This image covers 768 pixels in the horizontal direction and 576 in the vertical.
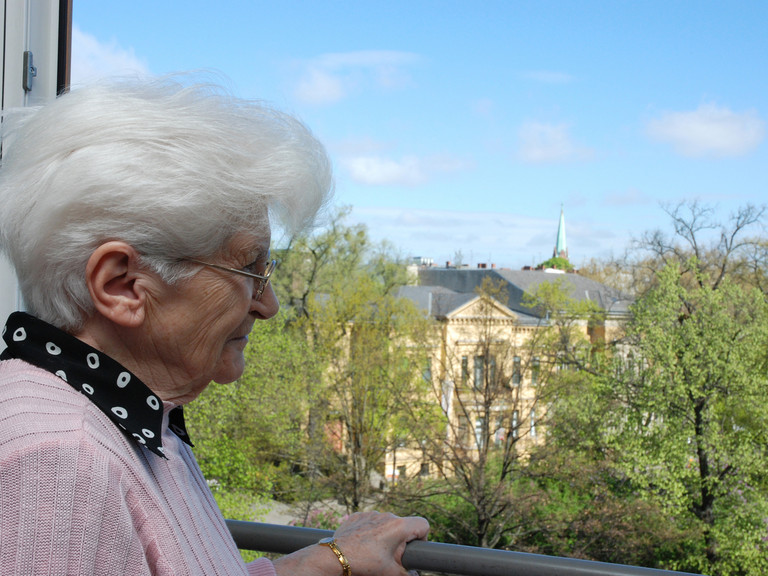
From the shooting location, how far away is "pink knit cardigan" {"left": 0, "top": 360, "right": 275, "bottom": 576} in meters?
0.68

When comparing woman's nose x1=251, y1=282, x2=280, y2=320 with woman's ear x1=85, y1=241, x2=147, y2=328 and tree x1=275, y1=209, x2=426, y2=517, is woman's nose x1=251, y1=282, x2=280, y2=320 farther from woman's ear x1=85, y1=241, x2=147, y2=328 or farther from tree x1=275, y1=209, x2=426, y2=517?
tree x1=275, y1=209, x2=426, y2=517

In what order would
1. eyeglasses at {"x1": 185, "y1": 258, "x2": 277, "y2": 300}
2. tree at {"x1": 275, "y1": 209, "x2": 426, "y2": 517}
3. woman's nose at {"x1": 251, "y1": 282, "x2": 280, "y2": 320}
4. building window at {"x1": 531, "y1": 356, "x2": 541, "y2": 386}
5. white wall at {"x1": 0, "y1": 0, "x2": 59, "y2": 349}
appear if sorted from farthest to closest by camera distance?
building window at {"x1": 531, "y1": 356, "x2": 541, "y2": 386} < tree at {"x1": 275, "y1": 209, "x2": 426, "y2": 517} < white wall at {"x1": 0, "y1": 0, "x2": 59, "y2": 349} < woman's nose at {"x1": 251, "y1": 282, "x2": 280, "y2": 320} < eyeglasses at {"x1": 185, "y1": 258, "x2": 277, "y2": 300}

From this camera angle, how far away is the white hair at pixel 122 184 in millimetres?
856

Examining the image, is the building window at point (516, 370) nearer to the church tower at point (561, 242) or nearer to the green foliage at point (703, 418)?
the green foliage at point (703, 418)

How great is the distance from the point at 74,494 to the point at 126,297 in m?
0.26

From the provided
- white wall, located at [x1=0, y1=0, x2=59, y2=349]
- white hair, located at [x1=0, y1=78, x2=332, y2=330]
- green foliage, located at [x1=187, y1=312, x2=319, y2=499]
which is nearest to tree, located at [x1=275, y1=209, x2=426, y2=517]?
green foliage, located at [x1=187, y1=312, x2=319, y2=499]

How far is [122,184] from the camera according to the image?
851mm

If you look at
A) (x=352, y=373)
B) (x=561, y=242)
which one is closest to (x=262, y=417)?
(x=352, y=373)

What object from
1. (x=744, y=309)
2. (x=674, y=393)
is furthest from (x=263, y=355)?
(x=744, y=309)

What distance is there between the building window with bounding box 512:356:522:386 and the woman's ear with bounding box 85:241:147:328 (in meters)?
21.8

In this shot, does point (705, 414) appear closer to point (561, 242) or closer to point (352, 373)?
point (352, 373)

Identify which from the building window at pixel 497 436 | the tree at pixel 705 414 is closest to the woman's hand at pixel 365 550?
the tree at pixel 705 414

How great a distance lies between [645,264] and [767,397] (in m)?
6.86

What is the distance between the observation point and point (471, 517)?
20.3m
